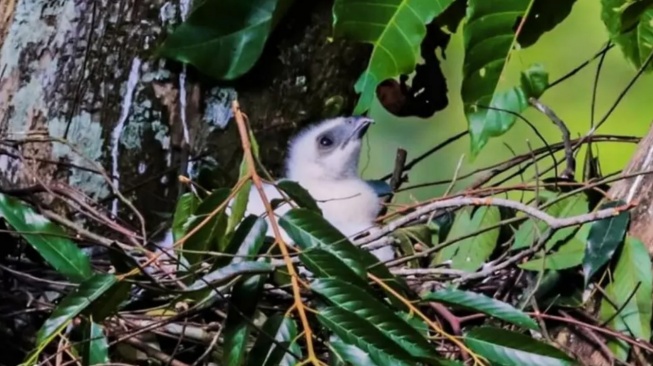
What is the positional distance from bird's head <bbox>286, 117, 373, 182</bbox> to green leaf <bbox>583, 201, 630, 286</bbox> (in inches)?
21.5

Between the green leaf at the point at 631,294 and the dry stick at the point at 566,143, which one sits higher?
the dry stick at the point at 566,143

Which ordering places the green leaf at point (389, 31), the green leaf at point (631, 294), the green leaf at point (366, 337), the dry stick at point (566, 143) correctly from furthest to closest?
1. the green leaf at point (389, 31)
2. the dry stick at point (566, 143)
3. the green leaf at point (631, 294)
4. the green leaf at point (366, 337)

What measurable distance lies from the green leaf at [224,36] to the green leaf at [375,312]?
0.62m

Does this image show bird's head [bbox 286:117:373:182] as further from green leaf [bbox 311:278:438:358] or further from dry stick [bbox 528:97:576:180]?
green leaf [bbox 311:278:438:358]

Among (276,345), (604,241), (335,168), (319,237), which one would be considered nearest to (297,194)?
(319,237)

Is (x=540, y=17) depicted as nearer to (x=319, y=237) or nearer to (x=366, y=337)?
(x=319, y=237)

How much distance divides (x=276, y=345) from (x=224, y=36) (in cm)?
67

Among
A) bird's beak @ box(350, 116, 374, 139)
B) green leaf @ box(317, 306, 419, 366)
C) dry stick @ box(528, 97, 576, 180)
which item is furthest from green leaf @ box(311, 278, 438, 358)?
bird's beak @ box(350, 116, 374, 139)

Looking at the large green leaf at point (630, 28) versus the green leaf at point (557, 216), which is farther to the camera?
the large green leaf at point (630, 28)

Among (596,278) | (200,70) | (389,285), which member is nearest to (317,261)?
(389,285)

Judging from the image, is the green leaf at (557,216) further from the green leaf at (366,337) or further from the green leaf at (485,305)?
the green leaf at (366,337)

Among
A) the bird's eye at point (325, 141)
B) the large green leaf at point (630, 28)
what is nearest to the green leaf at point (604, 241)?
the large green leaf at point (630, 28)

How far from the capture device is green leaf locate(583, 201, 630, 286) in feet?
4.35

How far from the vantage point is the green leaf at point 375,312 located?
3.67 feet
